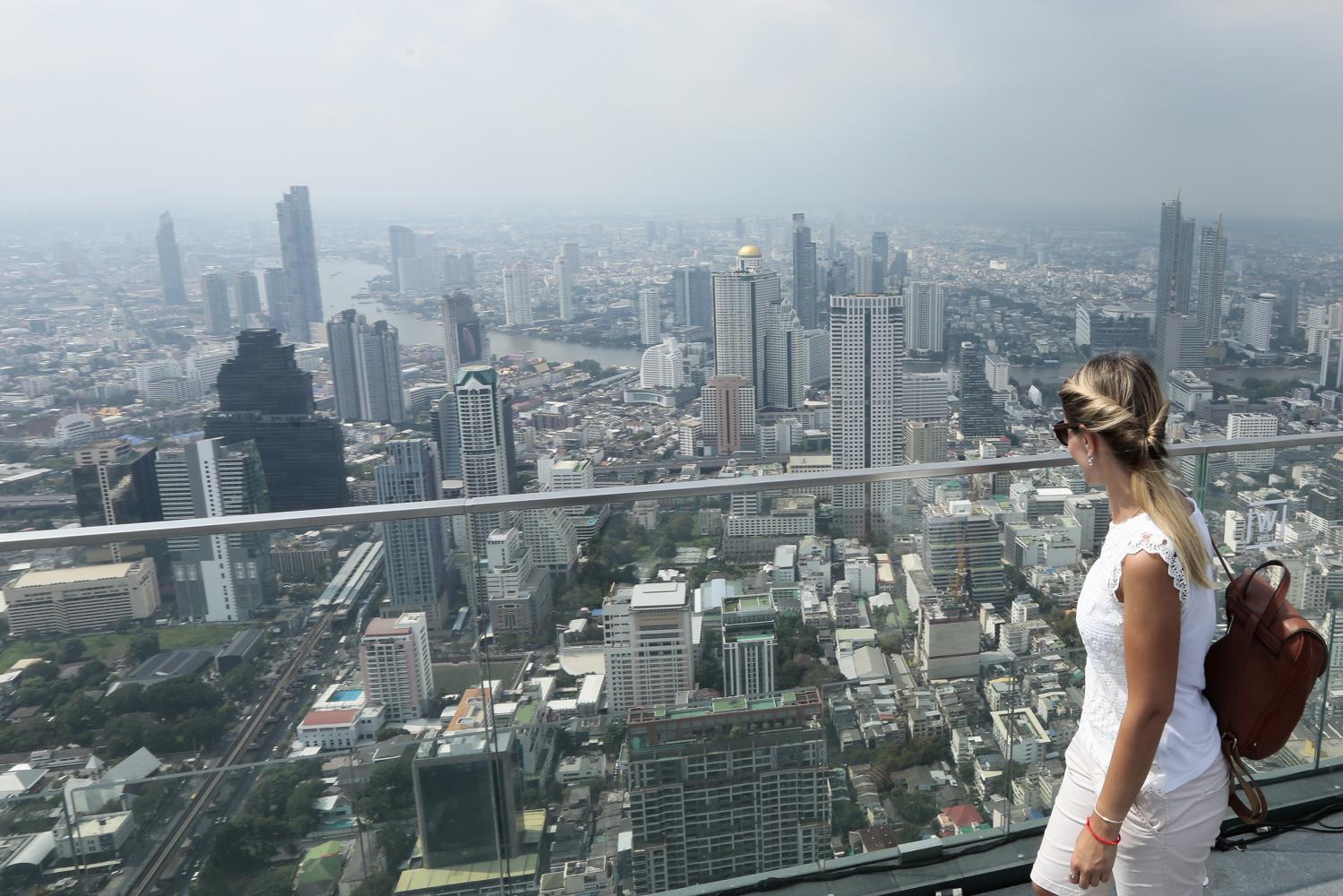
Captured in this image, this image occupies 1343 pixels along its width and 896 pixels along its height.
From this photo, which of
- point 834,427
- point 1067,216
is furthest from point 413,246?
point 1067,216

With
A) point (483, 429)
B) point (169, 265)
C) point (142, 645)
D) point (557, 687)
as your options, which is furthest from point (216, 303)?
point (557, 687)

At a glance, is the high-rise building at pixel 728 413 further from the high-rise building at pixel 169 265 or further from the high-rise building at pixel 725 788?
the high-rise building at pixel 725 788

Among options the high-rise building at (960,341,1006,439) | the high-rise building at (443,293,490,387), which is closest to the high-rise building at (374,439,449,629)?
the high-rise building at (960,341,1006,439)

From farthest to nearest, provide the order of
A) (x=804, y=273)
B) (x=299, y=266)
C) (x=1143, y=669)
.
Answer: (x=804, y=273) < (x=299, y=266) < (x=1143, y=669)

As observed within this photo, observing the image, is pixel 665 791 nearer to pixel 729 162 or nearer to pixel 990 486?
pixel 990 486

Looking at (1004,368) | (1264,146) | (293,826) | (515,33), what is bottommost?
(1004,368)

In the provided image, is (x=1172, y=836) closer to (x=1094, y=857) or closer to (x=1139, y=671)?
(x=1094, y=857)

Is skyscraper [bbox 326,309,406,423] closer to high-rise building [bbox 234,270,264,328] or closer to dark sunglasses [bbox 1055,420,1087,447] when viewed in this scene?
high-rise building [bbox 234,270,264,328]

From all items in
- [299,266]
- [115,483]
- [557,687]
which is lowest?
[115,483]
